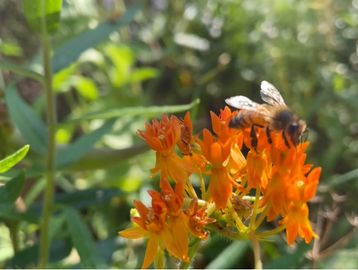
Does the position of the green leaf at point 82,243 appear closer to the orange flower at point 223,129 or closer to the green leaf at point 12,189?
the green leaf at point 12,189

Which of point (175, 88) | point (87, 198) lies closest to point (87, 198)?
point (87, 198)

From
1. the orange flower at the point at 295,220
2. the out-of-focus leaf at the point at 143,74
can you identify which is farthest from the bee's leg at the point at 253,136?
the out-of-focus leaf at the point at 143,74

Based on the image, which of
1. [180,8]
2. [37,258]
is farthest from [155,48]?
[37,258]

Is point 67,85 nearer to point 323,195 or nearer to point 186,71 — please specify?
point 186,71

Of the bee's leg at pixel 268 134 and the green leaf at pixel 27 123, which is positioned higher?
the bee's leg at pixel 268 134

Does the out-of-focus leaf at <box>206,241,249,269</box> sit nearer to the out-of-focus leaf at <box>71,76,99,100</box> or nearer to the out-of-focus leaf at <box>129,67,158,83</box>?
the out-of-focus leaf at <box>129,67,158,83</box>

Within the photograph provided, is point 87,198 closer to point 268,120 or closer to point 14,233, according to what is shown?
point 14,233
